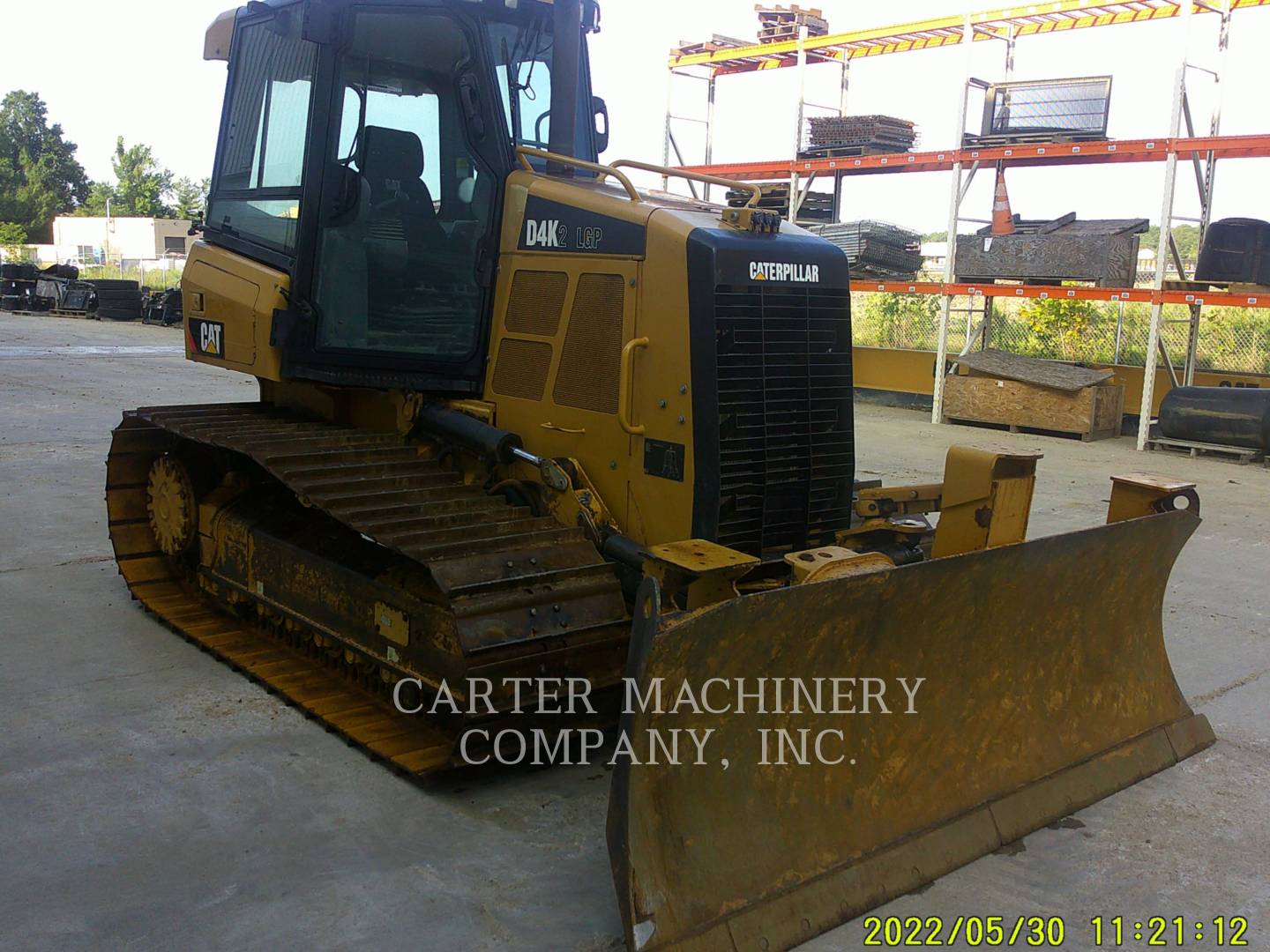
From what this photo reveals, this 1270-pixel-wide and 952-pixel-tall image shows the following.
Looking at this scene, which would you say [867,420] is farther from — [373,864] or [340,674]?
[373,864]

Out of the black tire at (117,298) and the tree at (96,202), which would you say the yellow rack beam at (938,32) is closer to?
the black tire at (117,298)

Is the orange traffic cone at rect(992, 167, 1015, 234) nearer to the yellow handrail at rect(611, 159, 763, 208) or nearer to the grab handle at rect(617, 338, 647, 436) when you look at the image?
the yellow handrail at rect(611, 159, 763, 208)

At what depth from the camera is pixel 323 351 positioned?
5.32 meters

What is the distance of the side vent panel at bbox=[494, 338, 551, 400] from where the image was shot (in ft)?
15.7

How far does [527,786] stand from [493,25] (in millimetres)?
3162

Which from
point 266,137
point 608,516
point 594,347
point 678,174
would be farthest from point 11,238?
point 608,516

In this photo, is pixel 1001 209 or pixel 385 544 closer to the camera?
pixel 385 544

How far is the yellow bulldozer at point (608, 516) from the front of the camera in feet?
10.9

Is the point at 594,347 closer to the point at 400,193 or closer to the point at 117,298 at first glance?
the point at 400,193

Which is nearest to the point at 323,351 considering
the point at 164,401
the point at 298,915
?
the point at 298,915

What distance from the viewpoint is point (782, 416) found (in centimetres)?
452

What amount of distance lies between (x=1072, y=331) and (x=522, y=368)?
1561 centimetres

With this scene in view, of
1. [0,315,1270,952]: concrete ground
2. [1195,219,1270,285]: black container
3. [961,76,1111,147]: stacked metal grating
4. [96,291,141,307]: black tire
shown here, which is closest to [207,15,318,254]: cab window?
[0,315,1270,952]: concrete ground

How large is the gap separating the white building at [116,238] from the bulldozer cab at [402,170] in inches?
2361
